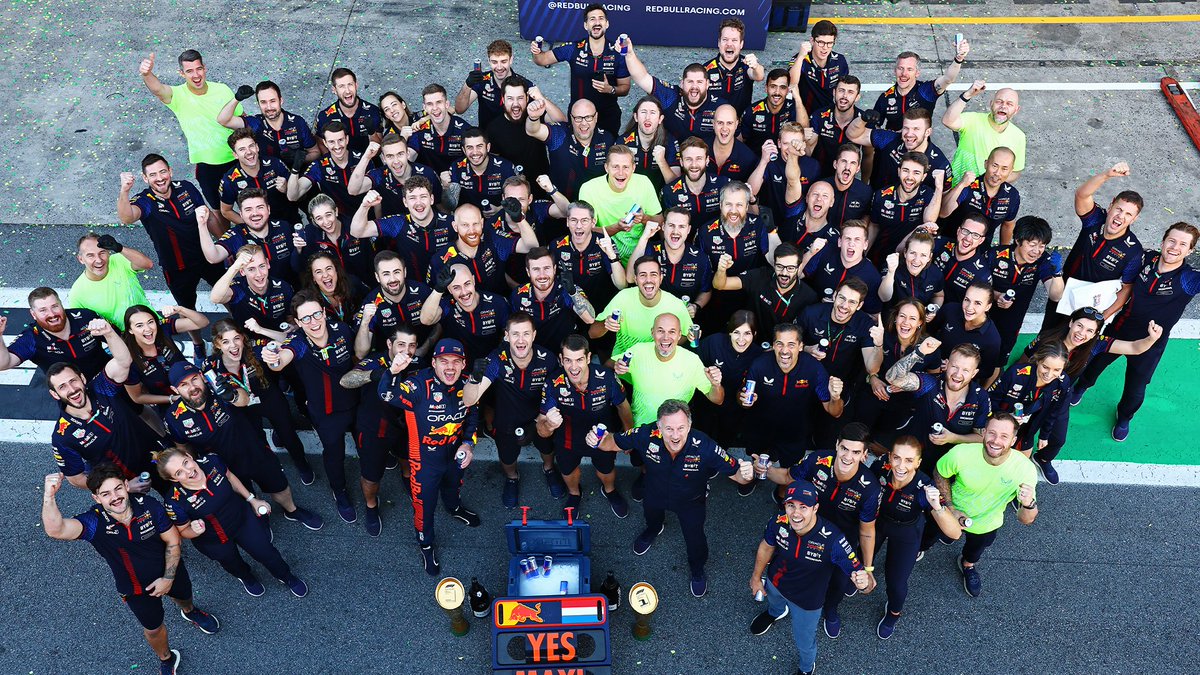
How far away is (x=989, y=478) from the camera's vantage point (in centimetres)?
582

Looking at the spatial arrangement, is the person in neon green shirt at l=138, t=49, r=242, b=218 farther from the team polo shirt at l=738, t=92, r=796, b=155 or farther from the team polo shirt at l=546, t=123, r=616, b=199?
the team polo shirt at l=738, t=92, r=796, b=155

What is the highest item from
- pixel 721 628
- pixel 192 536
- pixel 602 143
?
pixel 602 143

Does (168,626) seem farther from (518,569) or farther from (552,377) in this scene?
(552,377)

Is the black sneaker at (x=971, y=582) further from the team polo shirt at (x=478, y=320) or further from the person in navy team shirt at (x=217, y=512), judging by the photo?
the person in navy team shirt at (x=217, y=512)

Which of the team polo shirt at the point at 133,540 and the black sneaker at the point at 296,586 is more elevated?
the team polo shirt at the point at 133,540

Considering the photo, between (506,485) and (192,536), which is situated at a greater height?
(192,536)

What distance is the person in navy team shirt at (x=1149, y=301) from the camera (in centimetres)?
672

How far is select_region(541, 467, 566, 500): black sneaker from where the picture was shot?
7.26m

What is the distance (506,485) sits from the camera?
23.9 ft

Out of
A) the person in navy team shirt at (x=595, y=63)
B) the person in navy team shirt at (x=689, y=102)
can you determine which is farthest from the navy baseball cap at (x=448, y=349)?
the person in navy team shirt at (x=595, y=63)

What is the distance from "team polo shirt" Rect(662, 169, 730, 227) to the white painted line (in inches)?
178

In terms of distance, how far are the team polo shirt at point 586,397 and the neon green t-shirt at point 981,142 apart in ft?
13.2

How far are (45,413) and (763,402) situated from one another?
6145mm

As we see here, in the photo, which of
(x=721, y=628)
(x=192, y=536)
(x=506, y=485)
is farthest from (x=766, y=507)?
(x=192, y=536)
